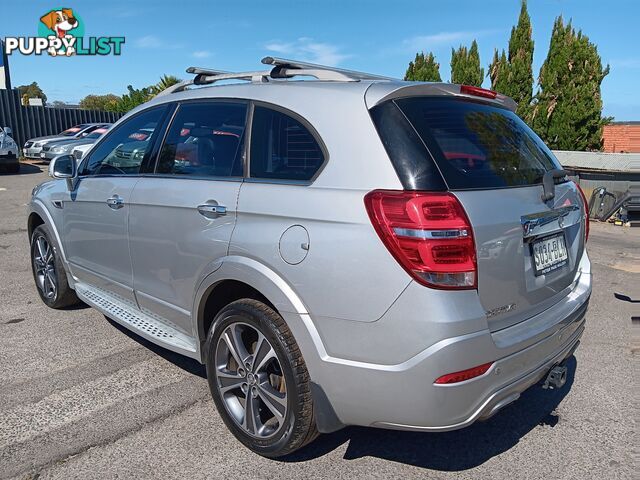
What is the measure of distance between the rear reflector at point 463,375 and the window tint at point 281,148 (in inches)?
41.6

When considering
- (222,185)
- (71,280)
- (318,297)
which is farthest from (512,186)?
(71,280)

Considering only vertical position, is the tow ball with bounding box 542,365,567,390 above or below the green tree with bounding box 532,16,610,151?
below

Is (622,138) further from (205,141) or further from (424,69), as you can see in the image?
(205,141)

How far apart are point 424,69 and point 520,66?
6166mm

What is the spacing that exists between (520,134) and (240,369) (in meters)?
1.94

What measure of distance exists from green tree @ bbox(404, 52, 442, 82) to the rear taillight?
22.9m

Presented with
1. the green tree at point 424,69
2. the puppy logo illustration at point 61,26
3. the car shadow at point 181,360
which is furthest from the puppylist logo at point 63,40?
the car shadow at point 181,360

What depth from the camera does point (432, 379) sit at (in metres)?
2.17

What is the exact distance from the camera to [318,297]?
2.35 m

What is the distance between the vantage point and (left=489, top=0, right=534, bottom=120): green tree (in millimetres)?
19078

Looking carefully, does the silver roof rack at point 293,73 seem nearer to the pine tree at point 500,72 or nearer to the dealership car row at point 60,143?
the dealership car row at point 60,143

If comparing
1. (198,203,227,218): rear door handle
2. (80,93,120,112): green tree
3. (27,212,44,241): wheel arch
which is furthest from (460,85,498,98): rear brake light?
(80,93,120,112): green tree

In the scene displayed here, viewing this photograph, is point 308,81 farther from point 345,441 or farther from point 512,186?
point 345,441

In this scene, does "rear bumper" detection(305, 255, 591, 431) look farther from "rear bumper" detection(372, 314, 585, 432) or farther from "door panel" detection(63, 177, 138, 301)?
"door panel" detection(63, 177, 138, 301)
